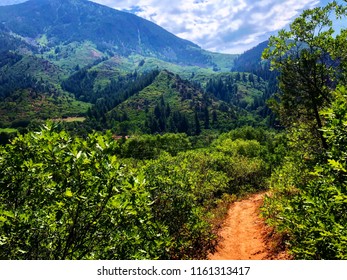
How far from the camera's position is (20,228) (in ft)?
24.0

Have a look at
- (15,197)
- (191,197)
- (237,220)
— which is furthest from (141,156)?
(15,197)

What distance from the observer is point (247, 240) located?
29.3 metres

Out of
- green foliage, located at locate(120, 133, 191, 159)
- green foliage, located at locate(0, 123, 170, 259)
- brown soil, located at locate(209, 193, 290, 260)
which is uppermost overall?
green foliage, located at locate(0, 123, 170, 259)

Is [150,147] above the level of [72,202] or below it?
below

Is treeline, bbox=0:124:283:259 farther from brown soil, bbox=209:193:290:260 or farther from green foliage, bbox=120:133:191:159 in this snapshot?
green foliage, bbox=120:133:191:159

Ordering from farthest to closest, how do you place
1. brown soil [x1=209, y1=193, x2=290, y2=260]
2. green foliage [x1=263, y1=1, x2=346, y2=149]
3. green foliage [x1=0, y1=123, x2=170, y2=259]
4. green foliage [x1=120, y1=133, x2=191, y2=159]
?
1. green foliage [x1=120, y1=133, x2=191, y2=159]
2. brown soil [x1=209, y1=193, x2=290, y2=260]
3. green foliage [x1=263, y1=1, x2=346, y2=149]
4. green foliage [x1=0, y1=123, x2=170, y2=259]

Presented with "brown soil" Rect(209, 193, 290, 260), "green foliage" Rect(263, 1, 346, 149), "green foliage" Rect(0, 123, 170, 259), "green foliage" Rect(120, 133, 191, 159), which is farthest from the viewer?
"green foliage" Rect(120, 133, 191, 159)

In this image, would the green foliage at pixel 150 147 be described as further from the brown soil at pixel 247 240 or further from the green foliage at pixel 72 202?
the green foliage at pixel 72 202

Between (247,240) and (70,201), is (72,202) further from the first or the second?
(247,240)

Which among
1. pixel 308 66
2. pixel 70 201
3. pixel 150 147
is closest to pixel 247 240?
pixel 308 66

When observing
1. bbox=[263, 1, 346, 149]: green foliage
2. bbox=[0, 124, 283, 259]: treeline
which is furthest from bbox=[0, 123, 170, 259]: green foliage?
bbox=[263, 1, 346, 149]: green foliage

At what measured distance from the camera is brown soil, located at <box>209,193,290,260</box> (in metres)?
24.6

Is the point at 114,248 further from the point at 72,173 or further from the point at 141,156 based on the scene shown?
the point at 141,156

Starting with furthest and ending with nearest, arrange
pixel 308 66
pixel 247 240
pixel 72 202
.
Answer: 1. pixel 247 240
2. pixel 308 66
3. pixel 72 202
